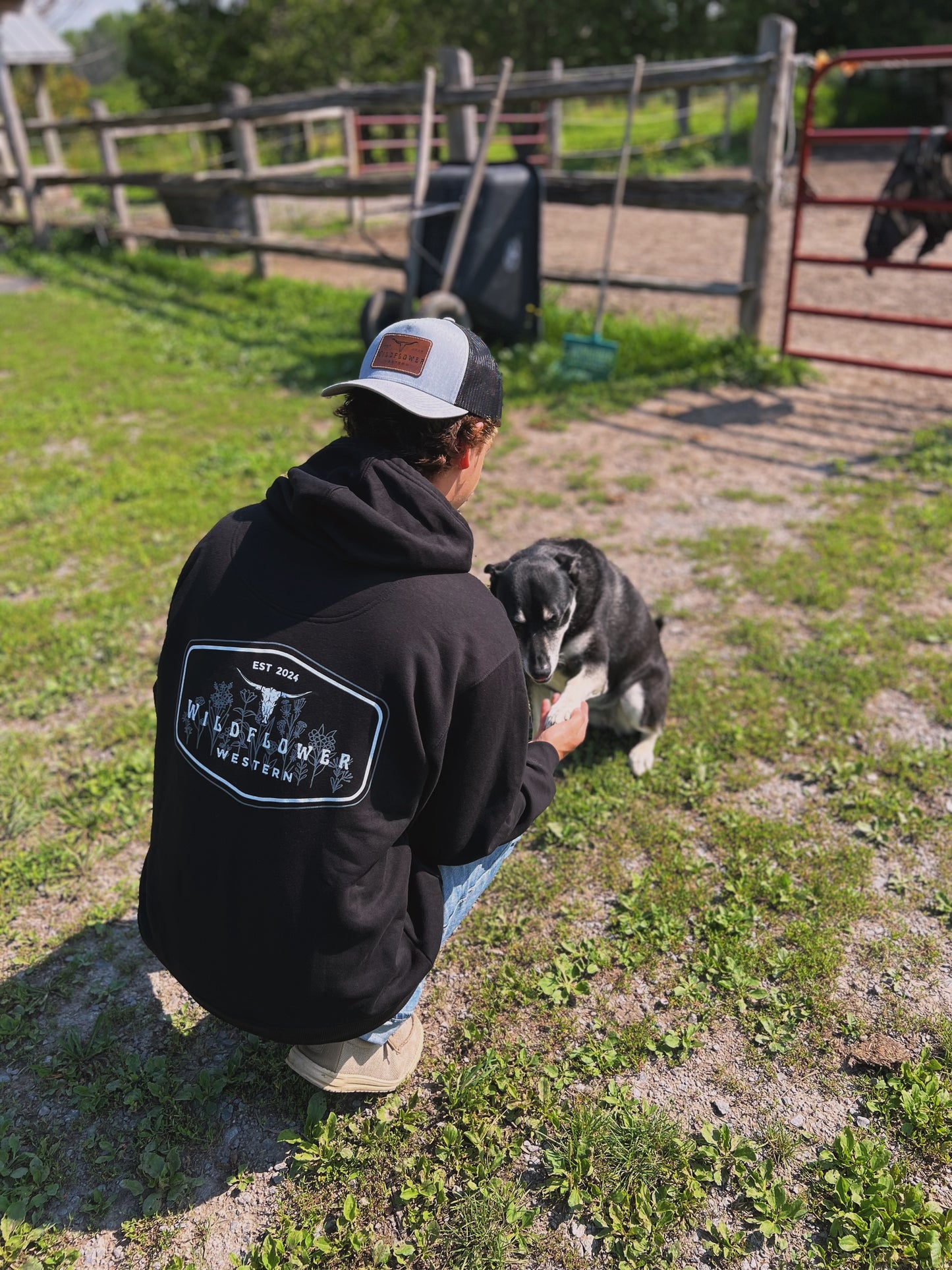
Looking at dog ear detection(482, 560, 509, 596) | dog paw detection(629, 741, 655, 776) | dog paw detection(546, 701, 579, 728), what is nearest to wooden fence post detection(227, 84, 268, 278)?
dog ear detection(482, 560, 509, 596)

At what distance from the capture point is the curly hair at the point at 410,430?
2.01 m

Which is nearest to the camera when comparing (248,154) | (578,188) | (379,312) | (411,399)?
(411,399)

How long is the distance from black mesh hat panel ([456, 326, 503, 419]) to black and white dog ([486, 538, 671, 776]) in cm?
98

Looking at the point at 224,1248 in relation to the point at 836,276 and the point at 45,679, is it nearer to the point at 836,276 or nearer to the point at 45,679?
the point at 45,679

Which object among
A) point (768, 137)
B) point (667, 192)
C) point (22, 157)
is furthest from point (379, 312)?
point (22, 157)

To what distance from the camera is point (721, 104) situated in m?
30.8

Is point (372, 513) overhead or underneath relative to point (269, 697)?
overhead

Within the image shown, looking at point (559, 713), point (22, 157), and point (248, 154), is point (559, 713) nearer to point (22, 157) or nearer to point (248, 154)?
point (248, 154)

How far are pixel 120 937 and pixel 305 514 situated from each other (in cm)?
193

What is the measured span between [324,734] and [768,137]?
24.2ft

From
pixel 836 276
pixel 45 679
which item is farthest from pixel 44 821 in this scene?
pixel 836 276

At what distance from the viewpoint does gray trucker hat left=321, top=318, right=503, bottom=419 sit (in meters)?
1.96

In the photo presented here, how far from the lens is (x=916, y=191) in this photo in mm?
6840

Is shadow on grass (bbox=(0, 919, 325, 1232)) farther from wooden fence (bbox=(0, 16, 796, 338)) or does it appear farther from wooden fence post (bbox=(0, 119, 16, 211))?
wooden fence post (bbox=(0, 119, 16, 211))
